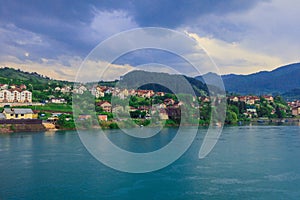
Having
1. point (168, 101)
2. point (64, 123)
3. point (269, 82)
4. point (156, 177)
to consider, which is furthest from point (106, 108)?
point (269, 82)

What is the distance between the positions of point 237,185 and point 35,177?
322 cm

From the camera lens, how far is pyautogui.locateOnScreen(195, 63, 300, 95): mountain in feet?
277

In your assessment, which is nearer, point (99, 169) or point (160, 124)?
point (99, 169)

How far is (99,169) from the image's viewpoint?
563 centimetres

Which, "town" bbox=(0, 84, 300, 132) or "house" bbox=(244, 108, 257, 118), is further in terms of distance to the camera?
"house" bbox=(244, 108, 257, 118)

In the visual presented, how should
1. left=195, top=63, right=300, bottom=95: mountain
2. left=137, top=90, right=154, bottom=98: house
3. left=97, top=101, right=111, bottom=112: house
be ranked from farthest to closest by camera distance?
left=195, top=63, right=300, bottom=95: mountain < left=137, top=90, right=154, bottom=98: house < left=97, top=101, right=111, bottom=112: house

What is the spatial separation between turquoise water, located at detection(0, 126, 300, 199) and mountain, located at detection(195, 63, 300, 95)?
76840 mm

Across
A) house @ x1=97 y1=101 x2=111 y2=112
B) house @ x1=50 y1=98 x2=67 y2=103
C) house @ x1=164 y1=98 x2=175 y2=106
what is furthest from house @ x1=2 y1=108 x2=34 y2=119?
house @ x1=164 y1=98 x2=175 y2=106

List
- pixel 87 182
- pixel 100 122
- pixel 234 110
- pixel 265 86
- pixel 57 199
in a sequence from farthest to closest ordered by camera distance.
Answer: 1. pixel 265 86
2. pixel 234 110
3. pixel 100 122
4. pixel 87 182
5. pixel 57 199

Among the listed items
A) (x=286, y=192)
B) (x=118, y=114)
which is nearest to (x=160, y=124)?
(x=118, y=114)

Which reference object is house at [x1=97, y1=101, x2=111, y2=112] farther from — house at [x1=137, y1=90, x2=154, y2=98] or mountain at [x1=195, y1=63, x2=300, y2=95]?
mountain at [x1=195, y1=63, x2=300, y2=95]

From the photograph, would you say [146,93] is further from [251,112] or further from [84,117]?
[84,117]

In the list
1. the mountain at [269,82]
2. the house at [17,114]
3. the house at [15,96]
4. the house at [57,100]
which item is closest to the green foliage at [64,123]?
the house at [17,114]

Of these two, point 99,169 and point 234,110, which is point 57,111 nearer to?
point 99,169
